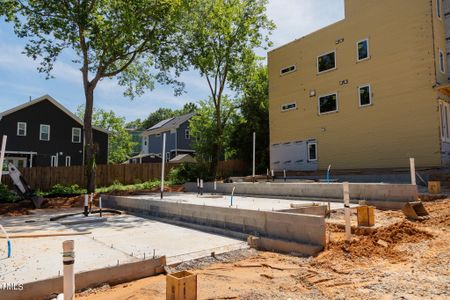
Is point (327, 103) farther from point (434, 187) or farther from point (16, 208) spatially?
point (16, 208)

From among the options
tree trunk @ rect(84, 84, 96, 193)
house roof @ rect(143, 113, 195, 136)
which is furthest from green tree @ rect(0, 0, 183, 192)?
house roof @ rect(143, 113, 195, 136)

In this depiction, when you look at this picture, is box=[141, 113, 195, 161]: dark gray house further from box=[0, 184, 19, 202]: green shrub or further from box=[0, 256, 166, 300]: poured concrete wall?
box=[0, 256, 166, 300]: poured concrete wall

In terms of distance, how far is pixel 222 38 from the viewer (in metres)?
26.7

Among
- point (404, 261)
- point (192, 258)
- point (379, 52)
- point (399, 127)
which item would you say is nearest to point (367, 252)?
point (404, 261)

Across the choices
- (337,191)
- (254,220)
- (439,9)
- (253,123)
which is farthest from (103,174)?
(439,9)

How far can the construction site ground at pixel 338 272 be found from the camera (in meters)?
4.30

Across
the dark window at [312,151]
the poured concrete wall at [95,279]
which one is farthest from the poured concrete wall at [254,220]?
the dark window at [312,151]

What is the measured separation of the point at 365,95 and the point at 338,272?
16974 mm

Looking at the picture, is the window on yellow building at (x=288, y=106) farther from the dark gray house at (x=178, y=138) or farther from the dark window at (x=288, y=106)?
the dark gray house at (x=178, y=138)

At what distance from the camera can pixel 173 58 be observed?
23.3m

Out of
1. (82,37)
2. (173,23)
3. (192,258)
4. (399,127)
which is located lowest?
(192,258)

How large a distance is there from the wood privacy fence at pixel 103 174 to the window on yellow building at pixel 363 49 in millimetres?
15060

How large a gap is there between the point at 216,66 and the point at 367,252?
23229 millimetres

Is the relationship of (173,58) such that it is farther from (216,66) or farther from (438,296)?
(438,296)
